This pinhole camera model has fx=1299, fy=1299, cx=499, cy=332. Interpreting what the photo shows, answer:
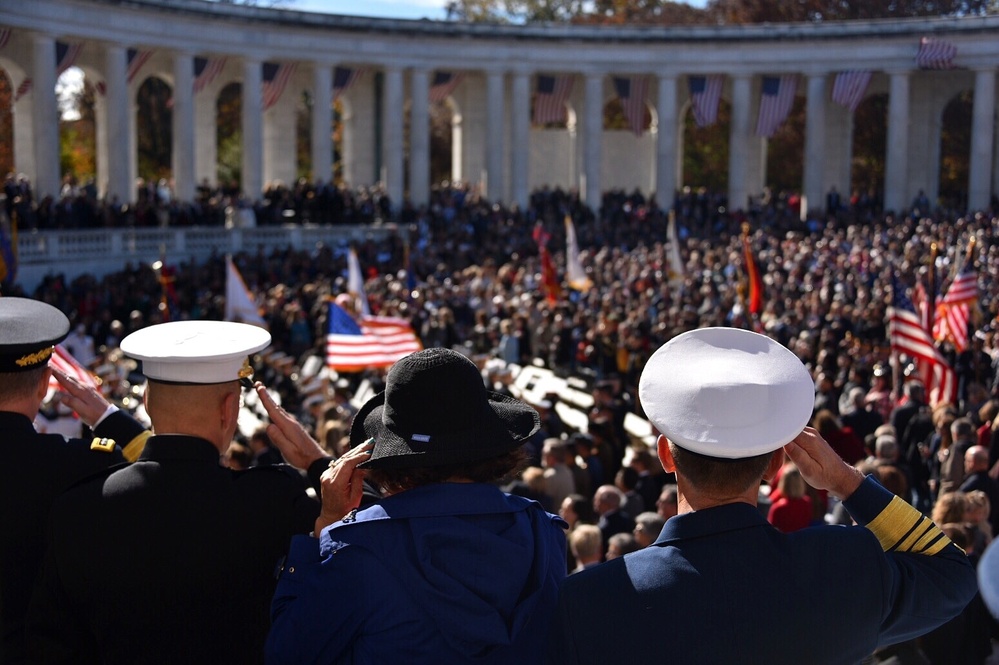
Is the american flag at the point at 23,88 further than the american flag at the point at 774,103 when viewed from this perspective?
No

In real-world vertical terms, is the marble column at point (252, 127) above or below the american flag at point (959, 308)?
above

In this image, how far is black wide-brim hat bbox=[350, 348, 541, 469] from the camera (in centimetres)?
473

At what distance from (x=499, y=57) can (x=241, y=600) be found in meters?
66.9

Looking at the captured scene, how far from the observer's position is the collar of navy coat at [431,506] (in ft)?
15.2

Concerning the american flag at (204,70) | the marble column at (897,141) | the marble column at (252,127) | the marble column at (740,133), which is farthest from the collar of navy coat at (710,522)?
the marble column at (897,141)

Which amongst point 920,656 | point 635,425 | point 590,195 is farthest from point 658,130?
point 920,656

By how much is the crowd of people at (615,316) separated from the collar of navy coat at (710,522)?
925 mm

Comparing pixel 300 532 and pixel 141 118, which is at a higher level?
pixel 141 118

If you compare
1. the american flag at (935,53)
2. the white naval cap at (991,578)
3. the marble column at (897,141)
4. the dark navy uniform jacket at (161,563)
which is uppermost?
the american flag at (935,53)

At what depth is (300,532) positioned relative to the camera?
17.1 feet

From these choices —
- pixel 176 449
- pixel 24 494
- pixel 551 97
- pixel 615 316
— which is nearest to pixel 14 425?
pixel 24 494

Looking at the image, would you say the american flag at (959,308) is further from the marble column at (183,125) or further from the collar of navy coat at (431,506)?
the marble column at (183,125)

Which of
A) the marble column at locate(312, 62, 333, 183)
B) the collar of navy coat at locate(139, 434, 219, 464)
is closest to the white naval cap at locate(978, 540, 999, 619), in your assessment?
the collar of navy coat at locate(139, 434, 219, 464)

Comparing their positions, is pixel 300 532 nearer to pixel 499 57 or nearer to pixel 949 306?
pixel 949 306
